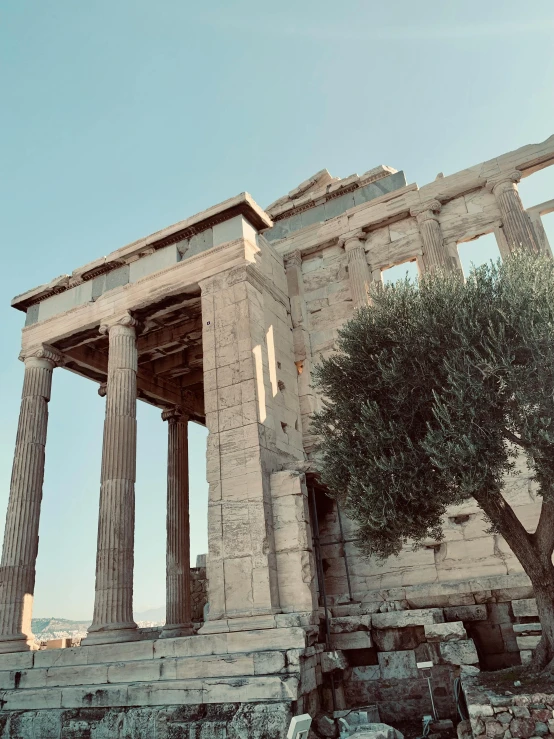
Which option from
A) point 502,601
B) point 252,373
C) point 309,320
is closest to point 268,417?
point 252,373

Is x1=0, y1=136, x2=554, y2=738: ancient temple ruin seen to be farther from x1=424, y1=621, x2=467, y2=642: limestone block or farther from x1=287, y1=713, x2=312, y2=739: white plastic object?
x1=287, y1=713, x2=312, y2=739: white plastic object

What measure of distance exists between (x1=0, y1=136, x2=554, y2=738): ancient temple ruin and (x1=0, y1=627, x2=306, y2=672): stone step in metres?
0.03

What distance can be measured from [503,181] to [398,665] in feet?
34.1

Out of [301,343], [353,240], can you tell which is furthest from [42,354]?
[353,240]

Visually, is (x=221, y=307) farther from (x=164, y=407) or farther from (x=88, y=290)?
(x=164, y=407)

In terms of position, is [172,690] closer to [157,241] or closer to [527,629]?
[527,629]

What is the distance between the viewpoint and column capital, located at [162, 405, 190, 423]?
61.9 ft

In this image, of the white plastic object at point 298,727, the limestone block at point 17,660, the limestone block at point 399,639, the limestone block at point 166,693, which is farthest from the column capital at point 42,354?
the white plastic object at point 298,727

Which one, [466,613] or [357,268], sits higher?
[357,268]

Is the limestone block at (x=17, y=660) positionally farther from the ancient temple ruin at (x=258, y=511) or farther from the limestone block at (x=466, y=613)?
the limestone block at (x=466, y=613)

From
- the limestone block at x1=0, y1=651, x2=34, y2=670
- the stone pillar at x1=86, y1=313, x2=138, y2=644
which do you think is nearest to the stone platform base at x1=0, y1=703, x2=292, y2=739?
the limestone block at x1=0, y1=651, x2=34, y2=670

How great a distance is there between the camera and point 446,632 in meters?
9.60

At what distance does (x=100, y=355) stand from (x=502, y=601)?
12337mm

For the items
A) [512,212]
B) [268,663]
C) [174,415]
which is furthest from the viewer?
[174,415]
